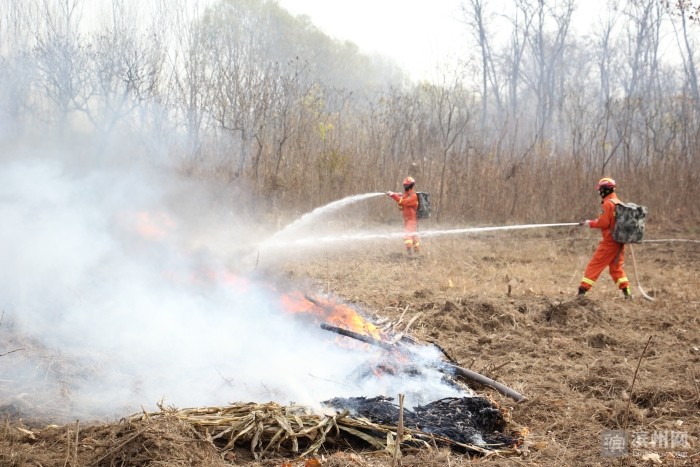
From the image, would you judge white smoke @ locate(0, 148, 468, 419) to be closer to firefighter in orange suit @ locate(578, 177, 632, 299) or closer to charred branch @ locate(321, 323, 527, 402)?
charred branch @ locate(321, 323, 527, 402)

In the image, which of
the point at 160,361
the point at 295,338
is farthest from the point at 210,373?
the point at 295,338

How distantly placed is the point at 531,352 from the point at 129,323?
4046 millimetres

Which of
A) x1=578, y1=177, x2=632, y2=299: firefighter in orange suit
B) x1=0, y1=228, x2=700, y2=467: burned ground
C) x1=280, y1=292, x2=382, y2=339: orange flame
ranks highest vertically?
x1=578, y1=177, x2=632, y2=299: firefighter in orange suit

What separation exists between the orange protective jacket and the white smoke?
5791mm

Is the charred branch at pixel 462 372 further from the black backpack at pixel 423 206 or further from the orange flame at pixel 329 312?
the black backpack at pixel 423 206

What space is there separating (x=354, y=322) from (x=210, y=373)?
5.22 feet

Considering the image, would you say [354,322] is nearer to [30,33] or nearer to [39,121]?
[39,121]

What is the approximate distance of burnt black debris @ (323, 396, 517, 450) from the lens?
12.9 ft

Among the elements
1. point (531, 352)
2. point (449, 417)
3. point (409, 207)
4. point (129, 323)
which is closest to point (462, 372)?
point (449, 417)

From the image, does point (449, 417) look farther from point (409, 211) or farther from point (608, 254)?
point (409, 211)

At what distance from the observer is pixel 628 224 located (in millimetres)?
8672

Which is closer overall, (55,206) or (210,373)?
(210,373)

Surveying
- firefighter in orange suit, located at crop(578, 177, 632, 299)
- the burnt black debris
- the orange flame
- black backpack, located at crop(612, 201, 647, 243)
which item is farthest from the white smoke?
black backpack, located at crop(612, 201, 647, 243)

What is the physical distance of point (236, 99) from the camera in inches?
703
